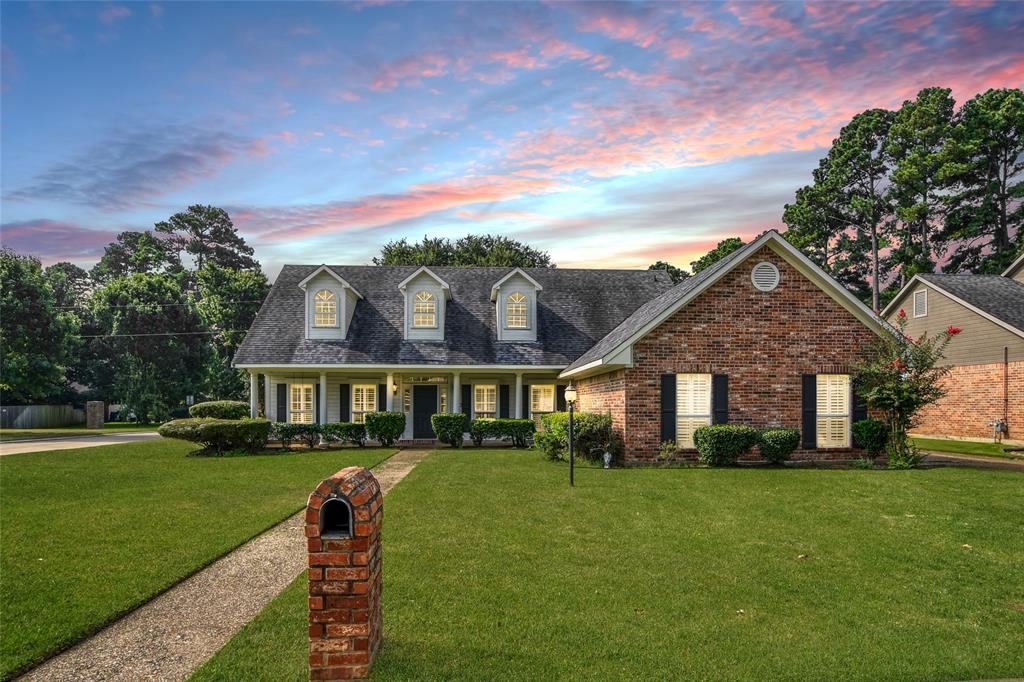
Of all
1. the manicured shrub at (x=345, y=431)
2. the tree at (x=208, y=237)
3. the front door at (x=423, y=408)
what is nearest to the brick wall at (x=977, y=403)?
the front door at (x=423, y=408)

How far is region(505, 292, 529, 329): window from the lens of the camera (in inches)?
1028

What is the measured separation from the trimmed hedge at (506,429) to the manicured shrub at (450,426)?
0.59 meters

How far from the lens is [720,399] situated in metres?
17.5

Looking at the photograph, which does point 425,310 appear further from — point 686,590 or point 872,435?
point 686,590

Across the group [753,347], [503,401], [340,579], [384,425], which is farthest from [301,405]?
[340,579]

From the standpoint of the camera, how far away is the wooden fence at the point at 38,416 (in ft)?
130

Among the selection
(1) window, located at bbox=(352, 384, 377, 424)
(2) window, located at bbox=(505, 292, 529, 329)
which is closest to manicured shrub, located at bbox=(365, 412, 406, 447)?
(1) window, located at bbox=(352, 384, 377, 424)

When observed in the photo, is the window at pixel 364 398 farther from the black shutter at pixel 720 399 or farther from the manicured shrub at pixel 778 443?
the manicured shrub at pixel 778 443

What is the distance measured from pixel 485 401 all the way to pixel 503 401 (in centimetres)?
71

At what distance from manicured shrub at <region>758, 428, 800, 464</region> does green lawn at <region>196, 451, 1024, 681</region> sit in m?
4.26

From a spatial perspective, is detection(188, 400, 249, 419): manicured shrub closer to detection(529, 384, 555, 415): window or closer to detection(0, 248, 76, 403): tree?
detection(529, 384, 555, 415): window

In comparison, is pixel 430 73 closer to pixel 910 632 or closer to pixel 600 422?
pixel 600 422

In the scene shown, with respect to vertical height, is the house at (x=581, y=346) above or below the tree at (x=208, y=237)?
below

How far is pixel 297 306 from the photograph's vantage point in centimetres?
2727
